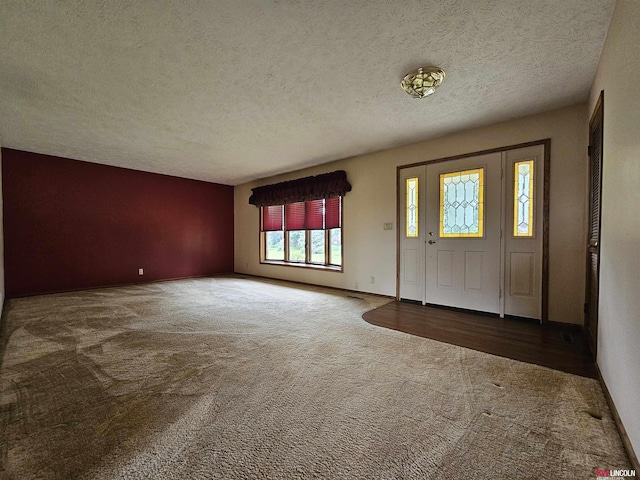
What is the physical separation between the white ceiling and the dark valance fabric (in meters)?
1.25

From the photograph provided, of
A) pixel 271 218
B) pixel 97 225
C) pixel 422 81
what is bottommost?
pixel 97 225

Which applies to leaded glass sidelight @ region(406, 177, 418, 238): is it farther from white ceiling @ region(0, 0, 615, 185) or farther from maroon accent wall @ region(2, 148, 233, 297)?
maroon accent wall @ region(2, 148, 233, 297)

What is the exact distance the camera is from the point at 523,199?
11.0 feet

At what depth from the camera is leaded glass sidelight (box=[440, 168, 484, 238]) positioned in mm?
3660

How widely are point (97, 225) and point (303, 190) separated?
4099 millimetres

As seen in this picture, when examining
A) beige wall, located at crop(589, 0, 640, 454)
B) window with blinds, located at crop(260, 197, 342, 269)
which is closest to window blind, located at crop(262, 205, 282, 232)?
window with blinds, located at crop(260, 197, 342, 269)

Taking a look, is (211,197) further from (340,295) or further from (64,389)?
(64,389)

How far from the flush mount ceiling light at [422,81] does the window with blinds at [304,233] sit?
284 centimetres

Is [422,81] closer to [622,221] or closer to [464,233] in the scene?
[622,221]

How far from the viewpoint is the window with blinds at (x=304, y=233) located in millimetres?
5570

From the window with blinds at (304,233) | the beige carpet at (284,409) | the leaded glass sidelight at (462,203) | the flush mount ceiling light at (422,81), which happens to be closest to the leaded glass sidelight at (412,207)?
the leaded glass sidelight at (462,203)

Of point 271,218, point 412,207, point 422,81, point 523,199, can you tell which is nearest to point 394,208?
point 412,207

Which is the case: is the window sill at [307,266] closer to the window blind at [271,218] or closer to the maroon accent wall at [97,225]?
the window blind at [271,218]

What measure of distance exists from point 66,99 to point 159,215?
3.60 m
